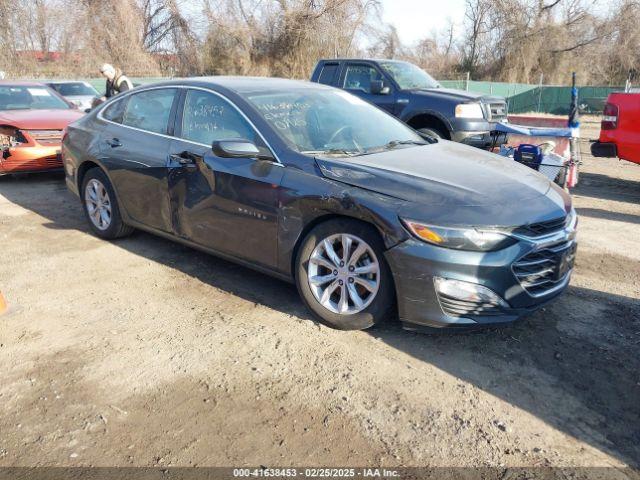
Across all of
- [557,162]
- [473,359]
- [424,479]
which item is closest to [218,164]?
[473,359]

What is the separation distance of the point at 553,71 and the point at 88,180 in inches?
1655

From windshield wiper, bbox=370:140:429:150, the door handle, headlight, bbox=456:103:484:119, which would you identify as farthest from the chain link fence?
the door handle

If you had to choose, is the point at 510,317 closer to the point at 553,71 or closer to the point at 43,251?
the point at 43,251

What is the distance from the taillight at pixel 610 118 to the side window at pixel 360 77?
3.59 m

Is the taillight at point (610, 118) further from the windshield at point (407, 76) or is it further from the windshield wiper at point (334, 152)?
the windshield wiper at point (334, 152)

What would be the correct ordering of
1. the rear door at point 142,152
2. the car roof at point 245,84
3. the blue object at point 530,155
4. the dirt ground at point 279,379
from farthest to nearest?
1. the blue object at point 530,155
2. the rear door at point 142,152
3. the car roof at point 245,84
4. the dirt ground at point 279,379

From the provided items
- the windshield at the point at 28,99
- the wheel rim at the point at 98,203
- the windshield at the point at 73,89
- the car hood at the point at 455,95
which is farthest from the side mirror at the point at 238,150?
the windshield at the point at 73,89

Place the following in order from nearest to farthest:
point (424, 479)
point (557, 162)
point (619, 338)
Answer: point (424, 479), point (619, 338), point (557, 162)

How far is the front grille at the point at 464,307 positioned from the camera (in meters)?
3.19

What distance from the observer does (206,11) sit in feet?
120

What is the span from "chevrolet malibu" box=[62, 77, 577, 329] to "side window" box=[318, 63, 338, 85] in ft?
17.3

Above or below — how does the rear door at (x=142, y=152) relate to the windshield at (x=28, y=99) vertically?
below

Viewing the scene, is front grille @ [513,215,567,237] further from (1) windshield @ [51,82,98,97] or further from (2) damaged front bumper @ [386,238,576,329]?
(1) windshield @ [51,82,98,97]

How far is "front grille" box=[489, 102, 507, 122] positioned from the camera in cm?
905
